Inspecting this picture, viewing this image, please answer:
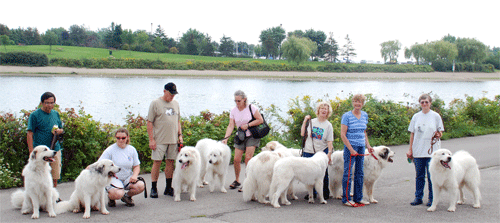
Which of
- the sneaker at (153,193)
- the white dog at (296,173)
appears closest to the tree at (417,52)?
the white dog at (296,173)

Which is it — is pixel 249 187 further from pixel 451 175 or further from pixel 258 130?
pixel 451 175

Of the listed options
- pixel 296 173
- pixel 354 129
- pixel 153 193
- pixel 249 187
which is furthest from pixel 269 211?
pixel 153 193

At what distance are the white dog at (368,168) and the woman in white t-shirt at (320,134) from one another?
157 millimetres

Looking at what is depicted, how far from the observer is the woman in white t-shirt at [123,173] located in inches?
260

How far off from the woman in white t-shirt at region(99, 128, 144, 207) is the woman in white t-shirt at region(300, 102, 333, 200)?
3079 mm

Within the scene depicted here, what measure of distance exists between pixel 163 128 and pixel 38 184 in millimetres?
2283

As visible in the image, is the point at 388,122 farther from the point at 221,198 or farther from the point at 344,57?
the point at 344,57

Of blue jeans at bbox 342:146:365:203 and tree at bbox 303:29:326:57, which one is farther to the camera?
tree at bbox 303:29:326:57

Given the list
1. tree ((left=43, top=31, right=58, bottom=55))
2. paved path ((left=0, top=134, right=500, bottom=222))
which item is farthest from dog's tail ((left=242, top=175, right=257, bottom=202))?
tree ((left=43, top=31, right=58, bottom=55))

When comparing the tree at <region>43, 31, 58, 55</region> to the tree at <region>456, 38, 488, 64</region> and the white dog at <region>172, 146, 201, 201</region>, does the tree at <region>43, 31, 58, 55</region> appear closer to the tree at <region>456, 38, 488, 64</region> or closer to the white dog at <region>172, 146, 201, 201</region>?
the tree at <region>456, 38, 488, 64</region>

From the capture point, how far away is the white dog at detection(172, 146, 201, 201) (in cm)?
733

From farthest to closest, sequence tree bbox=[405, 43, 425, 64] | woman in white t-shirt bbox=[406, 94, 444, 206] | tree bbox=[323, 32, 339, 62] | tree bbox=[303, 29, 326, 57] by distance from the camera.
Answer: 1. tree bbox=[303, 29, 326, 57]
2. tree bbox=[323, 32, 339, 62]
3. tree bbox=[405, 43, 425, 64]
4. woman in white t-shirt bbox=[406, 94, 444, 206]

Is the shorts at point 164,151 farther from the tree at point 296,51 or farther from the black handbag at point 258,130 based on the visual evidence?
the tree at point 296,51

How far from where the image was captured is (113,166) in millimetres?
6137
